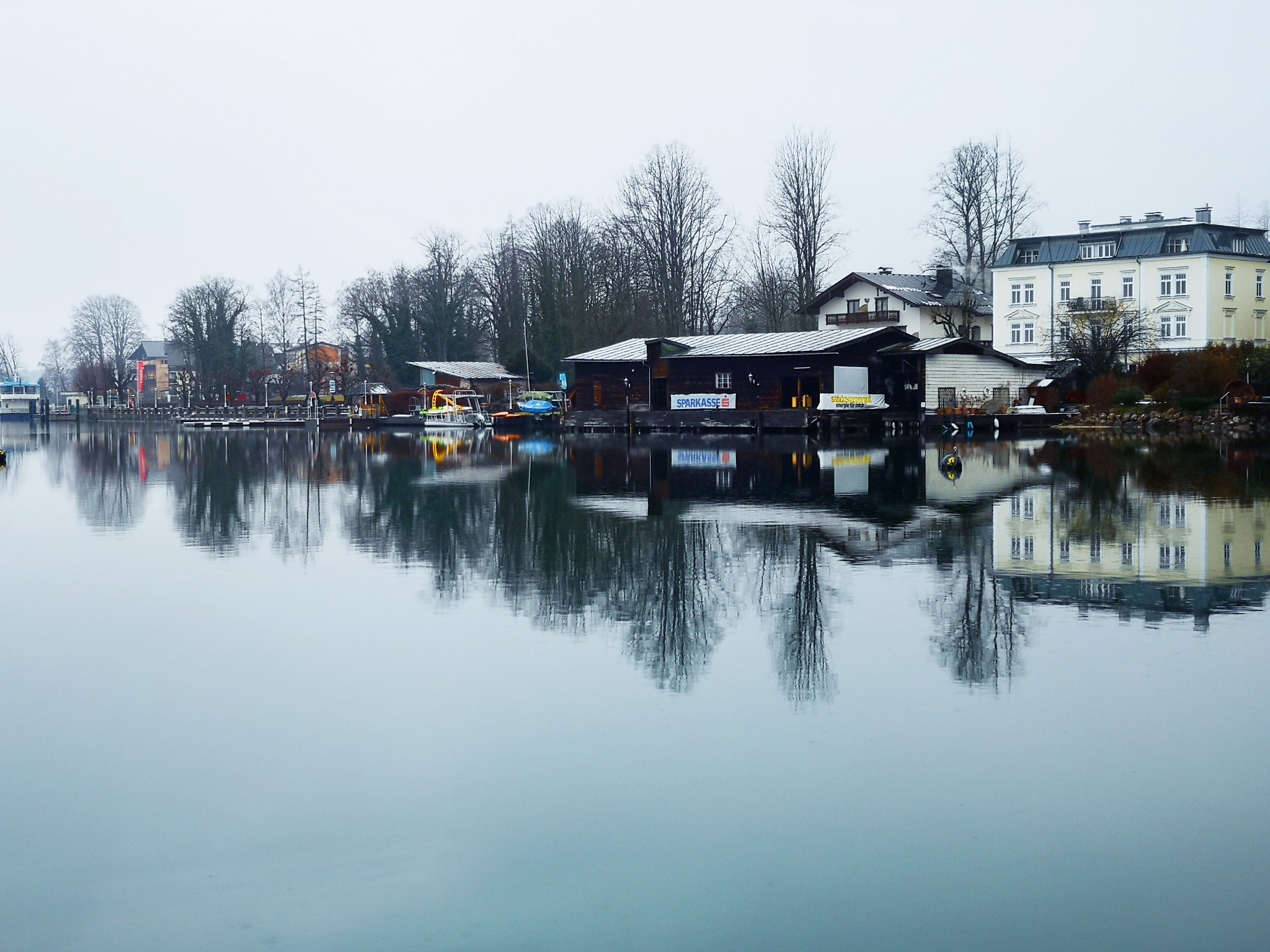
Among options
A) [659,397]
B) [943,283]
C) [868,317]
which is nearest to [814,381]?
[659,397]

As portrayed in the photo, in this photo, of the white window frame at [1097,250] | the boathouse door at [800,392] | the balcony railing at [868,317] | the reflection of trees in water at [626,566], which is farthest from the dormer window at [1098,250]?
the reflection of trees in water at [626,566]

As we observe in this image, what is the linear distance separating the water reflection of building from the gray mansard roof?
4136 centimetres

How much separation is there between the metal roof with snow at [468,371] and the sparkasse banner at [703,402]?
25341 millimetres

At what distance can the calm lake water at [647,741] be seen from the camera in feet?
17.7

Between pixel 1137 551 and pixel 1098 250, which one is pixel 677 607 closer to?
pixel 1137 551

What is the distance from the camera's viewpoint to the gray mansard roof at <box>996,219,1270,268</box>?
5734 centimetres

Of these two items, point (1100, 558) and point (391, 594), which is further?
point (1100, 558)

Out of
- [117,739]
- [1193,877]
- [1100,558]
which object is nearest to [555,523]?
[1100,558]

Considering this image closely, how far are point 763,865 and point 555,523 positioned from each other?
13.2 m

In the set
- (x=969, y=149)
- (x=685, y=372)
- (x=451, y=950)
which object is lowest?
(x=451, y=950)

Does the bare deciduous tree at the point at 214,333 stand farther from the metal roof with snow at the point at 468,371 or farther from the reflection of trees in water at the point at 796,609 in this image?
the reflection of trees in water at the point at 796,609

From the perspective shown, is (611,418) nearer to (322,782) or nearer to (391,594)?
(391,594)

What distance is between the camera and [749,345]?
5469 cm

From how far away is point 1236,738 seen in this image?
7539 millimetres
